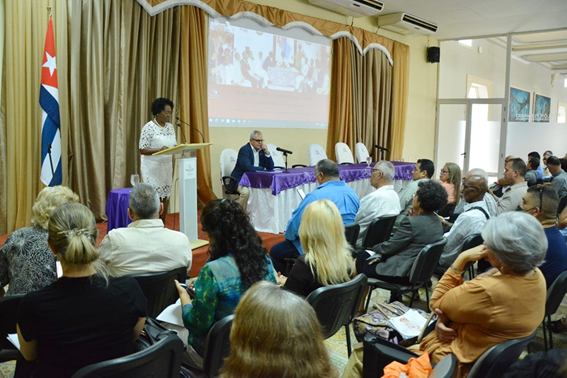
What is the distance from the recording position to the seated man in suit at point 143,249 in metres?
2.08

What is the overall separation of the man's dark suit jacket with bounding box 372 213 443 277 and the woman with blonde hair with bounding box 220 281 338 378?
1.90 meters

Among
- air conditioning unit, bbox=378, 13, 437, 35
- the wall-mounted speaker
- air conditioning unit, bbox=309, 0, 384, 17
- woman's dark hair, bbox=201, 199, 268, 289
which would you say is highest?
air conditioning unit, bbox=378, 13, 437, 35

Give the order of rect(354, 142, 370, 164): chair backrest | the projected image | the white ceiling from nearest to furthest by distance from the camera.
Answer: the projected image, the white ceiling, rect(354, 142, 370, 164): chair backrest

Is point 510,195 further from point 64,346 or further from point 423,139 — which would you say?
point 423,139

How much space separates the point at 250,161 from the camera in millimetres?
5453

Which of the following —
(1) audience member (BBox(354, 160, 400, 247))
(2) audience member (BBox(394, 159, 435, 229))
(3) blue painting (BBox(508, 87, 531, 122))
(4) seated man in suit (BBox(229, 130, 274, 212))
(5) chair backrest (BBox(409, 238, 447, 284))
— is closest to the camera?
(5) chair backrest (BBox(409, 238, 447, 284))

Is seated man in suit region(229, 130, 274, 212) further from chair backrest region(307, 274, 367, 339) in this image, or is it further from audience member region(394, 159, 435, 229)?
chair backrest region(307, 274, 367, 339)

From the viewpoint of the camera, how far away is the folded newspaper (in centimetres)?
194

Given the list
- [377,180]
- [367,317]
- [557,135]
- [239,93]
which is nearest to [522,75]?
[557,135]

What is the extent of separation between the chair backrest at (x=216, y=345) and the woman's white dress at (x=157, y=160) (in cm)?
269

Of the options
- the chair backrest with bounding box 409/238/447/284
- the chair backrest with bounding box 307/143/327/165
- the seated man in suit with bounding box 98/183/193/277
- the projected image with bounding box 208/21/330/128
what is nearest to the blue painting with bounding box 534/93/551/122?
the projected image with bounding box 208/21/330/128

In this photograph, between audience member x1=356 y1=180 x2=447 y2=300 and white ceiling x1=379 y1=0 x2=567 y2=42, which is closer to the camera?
audience member x1=356 y1=180 x2=447 y2=300

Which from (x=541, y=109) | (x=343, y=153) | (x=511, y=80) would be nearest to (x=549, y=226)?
(x=343, y=153)

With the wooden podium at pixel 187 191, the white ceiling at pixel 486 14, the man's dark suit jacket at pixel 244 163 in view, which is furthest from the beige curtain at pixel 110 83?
the white ceiling at pixel 486 14
